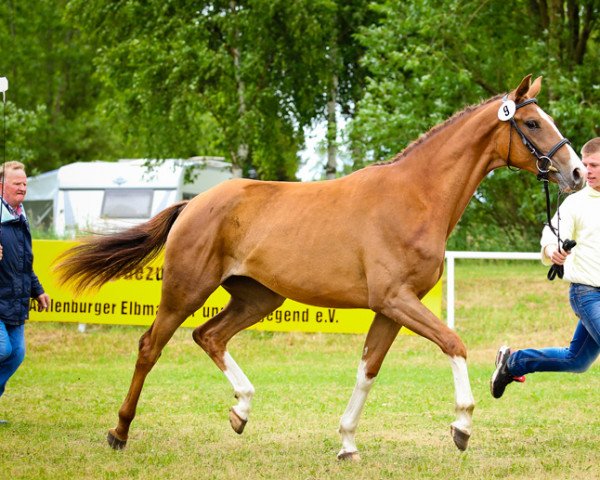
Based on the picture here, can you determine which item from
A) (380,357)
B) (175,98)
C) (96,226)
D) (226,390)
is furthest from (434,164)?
(175,98)

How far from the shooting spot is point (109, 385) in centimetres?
1037

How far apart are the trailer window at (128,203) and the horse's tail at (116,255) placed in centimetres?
1693

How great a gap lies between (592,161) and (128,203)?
1949cm

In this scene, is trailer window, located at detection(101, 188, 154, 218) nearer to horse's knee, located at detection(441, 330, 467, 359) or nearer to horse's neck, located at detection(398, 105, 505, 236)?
horse's neck, located at detection(398, 105, 505, 236)

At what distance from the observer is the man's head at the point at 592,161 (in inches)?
244

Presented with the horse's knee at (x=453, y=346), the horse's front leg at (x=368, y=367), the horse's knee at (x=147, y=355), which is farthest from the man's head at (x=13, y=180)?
the horse's knee at (x=453, y=346)

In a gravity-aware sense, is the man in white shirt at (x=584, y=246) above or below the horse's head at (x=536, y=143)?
below

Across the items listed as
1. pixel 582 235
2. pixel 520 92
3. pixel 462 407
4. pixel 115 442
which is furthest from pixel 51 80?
pixel 462 407

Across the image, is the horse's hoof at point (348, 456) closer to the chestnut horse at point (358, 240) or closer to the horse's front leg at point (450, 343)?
the chestnut horse at point (358, 240)

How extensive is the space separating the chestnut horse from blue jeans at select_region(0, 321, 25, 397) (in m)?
1.09

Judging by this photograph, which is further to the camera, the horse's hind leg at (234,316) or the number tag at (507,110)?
the horse's hind leg at (234,316)

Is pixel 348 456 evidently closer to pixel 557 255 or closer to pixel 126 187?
pixel 557 255

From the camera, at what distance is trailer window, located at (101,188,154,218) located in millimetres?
24517

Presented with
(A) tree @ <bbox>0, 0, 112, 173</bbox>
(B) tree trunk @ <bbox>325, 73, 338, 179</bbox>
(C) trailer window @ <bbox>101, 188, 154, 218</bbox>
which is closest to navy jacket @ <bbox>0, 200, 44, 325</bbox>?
(C) trailer window @ <bbox>101, 188, 154, 218</bbox>
